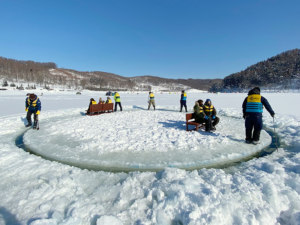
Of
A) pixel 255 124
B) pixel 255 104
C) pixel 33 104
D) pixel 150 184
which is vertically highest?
pixel 255 104

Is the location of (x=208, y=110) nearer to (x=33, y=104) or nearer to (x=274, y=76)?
(x=33, y=104)

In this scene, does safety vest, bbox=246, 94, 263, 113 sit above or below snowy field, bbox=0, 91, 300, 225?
above

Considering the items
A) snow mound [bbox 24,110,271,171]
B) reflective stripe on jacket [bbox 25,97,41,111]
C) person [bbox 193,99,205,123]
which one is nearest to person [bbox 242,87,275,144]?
snow mound [bbox 24,110,271,171]

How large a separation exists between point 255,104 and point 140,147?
141 inches

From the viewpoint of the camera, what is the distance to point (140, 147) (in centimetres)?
491

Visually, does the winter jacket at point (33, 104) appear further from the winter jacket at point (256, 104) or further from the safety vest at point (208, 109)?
the winter jacket at point (256, 104)

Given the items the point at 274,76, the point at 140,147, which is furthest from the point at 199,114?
the point at 274,76

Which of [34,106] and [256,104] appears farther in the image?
[34,106]

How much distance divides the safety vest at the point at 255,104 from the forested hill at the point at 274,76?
11321 centimetres

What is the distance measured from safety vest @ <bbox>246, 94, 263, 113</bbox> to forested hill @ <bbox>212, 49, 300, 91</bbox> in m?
113

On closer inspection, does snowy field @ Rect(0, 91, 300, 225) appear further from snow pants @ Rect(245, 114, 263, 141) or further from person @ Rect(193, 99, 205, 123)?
person @ Rect(193, 99, 205, 123)

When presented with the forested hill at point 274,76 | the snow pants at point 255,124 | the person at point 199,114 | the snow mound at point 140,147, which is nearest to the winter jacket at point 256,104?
the snow pants at point 255,124

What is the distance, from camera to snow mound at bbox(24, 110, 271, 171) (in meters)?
4.01

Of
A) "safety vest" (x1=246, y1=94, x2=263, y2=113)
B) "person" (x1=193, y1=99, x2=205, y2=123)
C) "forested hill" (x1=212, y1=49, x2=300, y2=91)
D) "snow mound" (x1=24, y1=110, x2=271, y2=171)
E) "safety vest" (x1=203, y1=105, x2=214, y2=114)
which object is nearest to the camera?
"snow mound" (x1=24, y1=110, x2=271, y2=171)
